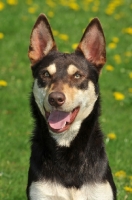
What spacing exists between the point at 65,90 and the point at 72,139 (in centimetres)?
66

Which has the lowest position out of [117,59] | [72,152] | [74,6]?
[74,6]

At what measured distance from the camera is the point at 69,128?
6.45 meters

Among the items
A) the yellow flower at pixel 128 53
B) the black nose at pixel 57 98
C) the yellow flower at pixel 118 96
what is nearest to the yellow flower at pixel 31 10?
the yellow flower at pixel 128 53

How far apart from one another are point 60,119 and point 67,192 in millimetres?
756

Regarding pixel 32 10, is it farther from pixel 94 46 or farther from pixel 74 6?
pixel 94 46

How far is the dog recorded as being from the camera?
622cm

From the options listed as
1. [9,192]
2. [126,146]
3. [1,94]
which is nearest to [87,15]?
[1,94]

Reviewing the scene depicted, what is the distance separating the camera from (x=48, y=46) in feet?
22.6

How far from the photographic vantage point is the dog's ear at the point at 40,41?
6.81 metres

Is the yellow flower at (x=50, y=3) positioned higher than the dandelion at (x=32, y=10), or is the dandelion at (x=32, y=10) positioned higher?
the dandelion at (x=32, y=10)

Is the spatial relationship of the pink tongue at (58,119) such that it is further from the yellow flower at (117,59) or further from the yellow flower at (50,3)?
the yellow flower at (50,3)

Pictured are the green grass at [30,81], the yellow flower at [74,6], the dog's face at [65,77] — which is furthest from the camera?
the yellow flower at [74,6]

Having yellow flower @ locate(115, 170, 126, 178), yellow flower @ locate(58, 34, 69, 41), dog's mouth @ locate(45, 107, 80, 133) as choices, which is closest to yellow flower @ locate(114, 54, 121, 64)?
yellow flower @ locate(58, 34, 69, 41)

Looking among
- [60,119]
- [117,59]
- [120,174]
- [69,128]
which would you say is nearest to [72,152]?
[69,128]
